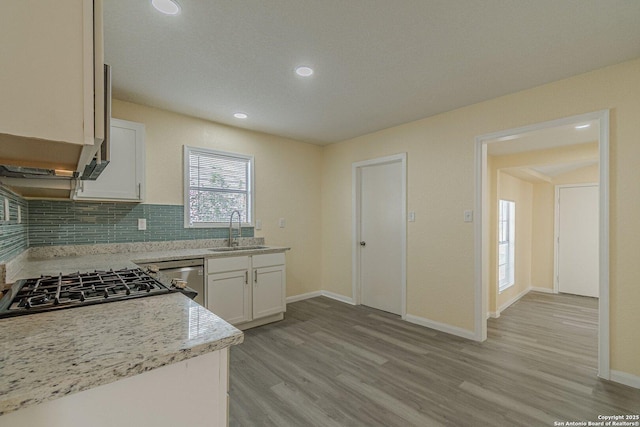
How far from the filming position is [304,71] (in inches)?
94.8

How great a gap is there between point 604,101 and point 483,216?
51.2 inches

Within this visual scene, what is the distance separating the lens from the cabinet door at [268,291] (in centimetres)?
335

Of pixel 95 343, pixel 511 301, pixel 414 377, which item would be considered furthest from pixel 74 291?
pixel 511 301

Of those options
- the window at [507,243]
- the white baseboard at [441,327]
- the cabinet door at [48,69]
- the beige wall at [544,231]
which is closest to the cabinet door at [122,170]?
the cabinet door at [48,69]

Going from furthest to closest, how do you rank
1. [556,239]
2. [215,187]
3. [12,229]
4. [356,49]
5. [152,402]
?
[556,239], [215,187], [356,49], [12,229], [152,402]

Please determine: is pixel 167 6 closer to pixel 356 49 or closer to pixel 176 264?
pixel 356 49

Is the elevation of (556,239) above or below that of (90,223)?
below

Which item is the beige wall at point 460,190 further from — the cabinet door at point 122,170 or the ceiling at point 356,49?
the cabinet door at point 122,170

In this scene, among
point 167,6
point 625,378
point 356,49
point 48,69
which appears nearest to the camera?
point 48,69

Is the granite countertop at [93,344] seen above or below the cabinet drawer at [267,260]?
above

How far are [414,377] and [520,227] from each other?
161 inches

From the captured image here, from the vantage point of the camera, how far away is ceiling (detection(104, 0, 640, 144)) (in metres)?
1.71

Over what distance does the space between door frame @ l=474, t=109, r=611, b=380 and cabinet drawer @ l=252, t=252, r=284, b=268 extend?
87.1 inches

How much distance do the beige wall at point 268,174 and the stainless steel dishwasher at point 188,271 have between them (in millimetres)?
782
